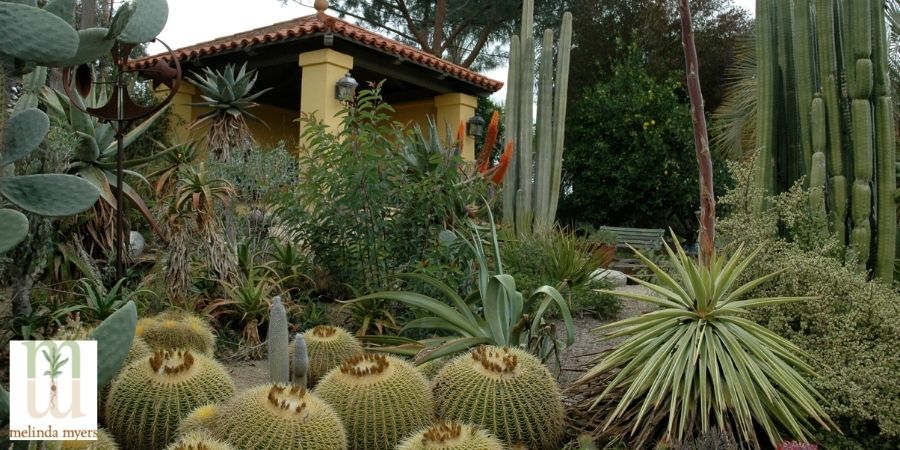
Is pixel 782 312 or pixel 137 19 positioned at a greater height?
pixel 137 19

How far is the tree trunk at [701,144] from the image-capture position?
408 cm

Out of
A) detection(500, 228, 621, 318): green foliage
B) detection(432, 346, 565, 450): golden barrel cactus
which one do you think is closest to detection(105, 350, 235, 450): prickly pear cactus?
detection(432, 346, 565, 450): golden barrel cactus

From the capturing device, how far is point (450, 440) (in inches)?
108

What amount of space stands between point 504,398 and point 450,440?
701 millimetres

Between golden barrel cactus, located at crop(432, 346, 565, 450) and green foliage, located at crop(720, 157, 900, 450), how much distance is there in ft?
4.51

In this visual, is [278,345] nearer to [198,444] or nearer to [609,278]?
[198,444]

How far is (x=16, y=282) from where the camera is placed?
4816mm

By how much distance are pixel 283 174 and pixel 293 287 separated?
1.67m

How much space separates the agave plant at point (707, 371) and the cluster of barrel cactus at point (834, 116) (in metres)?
1.45

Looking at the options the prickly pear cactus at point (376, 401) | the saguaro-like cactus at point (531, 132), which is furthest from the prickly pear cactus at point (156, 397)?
the saguaro-like cactus at point (531, 132)

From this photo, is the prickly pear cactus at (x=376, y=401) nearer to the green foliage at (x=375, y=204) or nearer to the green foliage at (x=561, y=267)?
the green foliage at (x=375, y=204)

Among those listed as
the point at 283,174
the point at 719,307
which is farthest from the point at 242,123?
the point at 719,307

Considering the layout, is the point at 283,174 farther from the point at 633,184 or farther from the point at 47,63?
the point at 633,184

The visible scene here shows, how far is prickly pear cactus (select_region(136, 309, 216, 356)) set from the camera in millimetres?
4203
